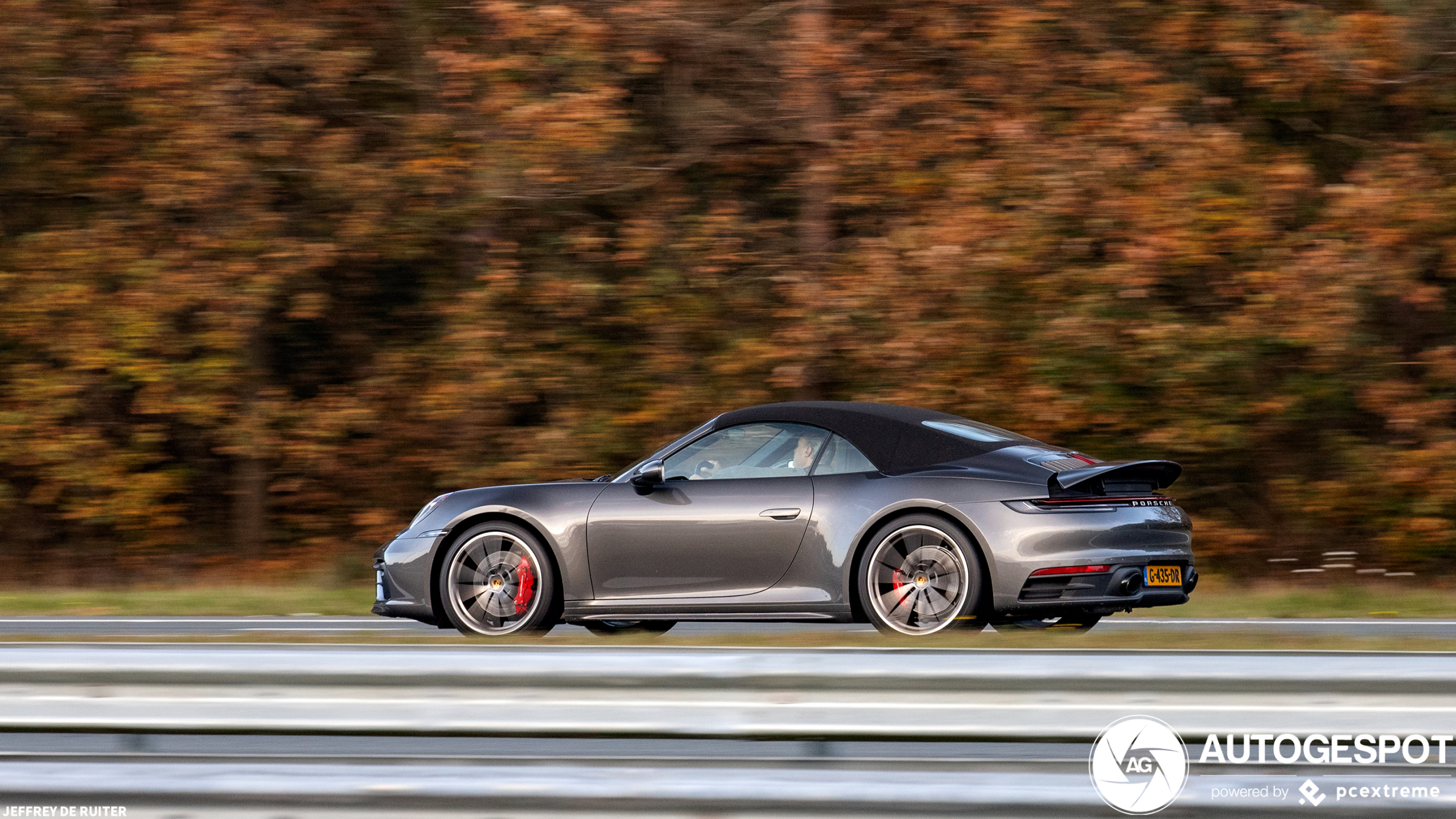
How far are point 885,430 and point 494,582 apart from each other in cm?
214

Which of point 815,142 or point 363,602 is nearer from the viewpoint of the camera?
point 363,602

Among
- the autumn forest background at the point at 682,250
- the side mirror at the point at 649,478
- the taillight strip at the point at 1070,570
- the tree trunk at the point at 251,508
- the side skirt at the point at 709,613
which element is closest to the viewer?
the taillight strip at the point at 1070,570

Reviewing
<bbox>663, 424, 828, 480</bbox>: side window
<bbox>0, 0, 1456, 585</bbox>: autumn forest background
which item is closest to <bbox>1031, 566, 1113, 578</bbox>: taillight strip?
<bbox>663, 424, 828, 480</bbox>: side window

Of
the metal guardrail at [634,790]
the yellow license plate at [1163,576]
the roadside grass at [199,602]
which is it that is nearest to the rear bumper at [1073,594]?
the yellow license plate at [1163,576]

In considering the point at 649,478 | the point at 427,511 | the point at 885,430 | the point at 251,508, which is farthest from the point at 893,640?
the point at 251,508

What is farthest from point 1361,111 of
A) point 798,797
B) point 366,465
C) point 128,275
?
point 798,797

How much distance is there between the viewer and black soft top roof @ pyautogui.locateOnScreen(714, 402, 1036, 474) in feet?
26.1

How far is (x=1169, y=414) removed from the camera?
1530 cm

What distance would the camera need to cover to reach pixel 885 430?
26.6 feet

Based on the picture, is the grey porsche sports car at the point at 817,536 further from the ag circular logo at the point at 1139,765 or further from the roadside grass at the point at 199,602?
the ag circular logo at the point at 1139,765

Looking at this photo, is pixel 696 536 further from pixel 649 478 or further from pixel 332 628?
pixel 332 628

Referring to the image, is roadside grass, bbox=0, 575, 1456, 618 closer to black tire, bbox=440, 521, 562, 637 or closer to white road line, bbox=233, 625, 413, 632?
white road line, bbox=233, 625, 413, 632

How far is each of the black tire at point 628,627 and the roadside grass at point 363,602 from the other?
2.39 meters

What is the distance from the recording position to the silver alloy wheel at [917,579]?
25.0 ft
